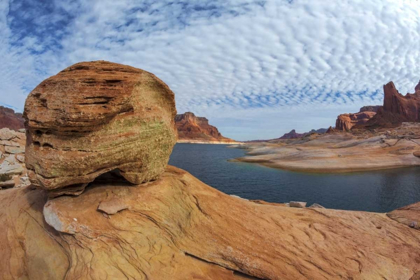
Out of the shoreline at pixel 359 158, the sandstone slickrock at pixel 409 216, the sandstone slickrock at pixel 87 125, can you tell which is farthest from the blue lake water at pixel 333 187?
the sandstone slickrock at pixel 87 125

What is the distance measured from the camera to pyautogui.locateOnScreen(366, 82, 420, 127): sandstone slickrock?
120 metres

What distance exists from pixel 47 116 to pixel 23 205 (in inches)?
177

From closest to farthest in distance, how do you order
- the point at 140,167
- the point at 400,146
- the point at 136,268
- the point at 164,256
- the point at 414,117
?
1. the point at 136,268
2. the point at 164,256
3. the point at 140,167
4. the point at 400,146
5. the point at 414,117

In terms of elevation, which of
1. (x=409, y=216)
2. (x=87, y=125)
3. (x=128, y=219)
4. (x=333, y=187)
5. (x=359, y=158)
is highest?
(x=87, y=125)

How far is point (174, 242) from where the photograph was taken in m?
7.46

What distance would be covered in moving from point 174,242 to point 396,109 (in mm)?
161023

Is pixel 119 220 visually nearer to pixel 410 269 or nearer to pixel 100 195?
pixel 100 195

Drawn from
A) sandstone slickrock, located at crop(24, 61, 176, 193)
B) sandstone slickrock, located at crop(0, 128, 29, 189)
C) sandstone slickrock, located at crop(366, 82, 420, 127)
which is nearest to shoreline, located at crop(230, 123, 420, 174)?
sandstone slickrock, located at crop(24, 61, 176, 193)

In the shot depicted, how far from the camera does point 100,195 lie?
7.90m

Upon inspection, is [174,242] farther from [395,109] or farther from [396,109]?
[395,109]

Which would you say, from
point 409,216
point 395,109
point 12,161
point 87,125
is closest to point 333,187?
point 409,216

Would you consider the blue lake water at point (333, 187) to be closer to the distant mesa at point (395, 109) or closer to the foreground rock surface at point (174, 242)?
the foreground rock surface at point (174, 242)

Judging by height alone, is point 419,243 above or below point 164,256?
below

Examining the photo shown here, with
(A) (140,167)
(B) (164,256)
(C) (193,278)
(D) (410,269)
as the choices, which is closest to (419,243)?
(D) (410,269)
